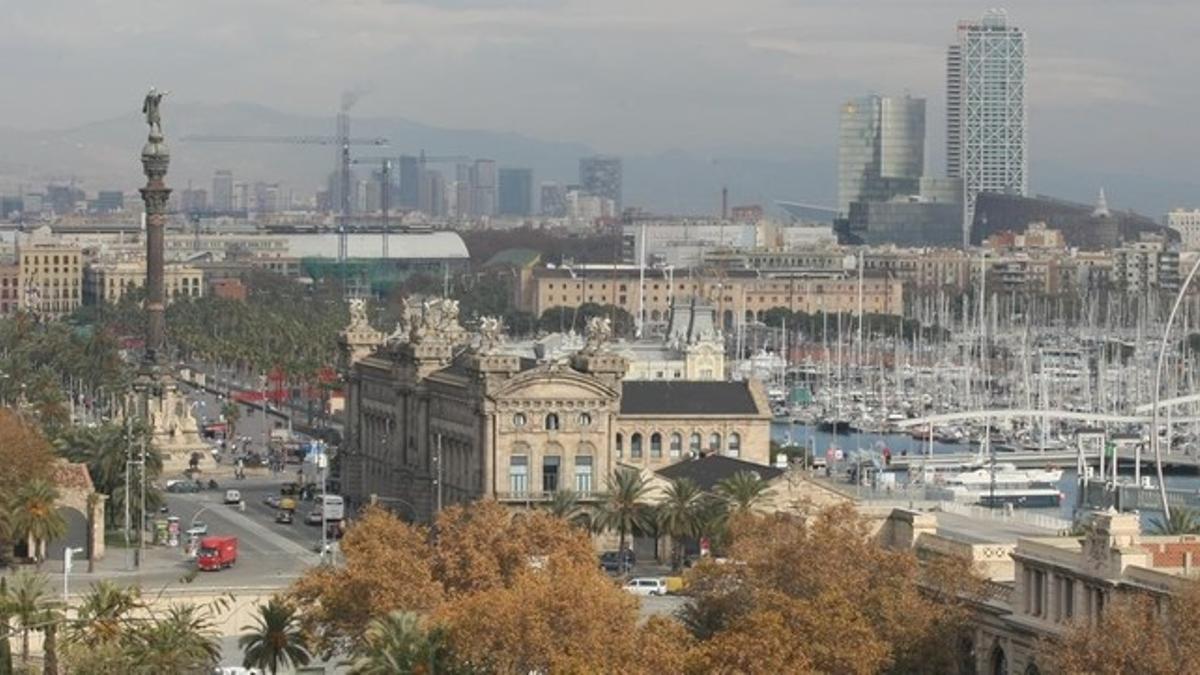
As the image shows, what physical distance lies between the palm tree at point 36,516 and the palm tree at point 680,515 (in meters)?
12.8

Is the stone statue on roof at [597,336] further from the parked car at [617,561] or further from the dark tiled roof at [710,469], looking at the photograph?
the parked car at [617,561]

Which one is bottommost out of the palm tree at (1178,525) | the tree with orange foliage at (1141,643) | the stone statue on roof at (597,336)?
the palm tree at (1178,525)

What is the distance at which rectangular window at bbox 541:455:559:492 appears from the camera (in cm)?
8919

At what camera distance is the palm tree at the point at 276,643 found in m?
59.6

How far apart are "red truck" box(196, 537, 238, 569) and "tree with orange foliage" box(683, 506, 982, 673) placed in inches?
820

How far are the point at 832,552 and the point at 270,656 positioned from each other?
29.3ft

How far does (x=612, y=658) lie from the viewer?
54094 millimetres

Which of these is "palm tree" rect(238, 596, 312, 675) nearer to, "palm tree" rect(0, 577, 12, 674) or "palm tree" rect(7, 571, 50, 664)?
"palm tree" rect(7, 571, 50, 664)

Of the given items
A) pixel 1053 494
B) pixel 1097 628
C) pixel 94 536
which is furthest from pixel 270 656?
pixel 1053 494

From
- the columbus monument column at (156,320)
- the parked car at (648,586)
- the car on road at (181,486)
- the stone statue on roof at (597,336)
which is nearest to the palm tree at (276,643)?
the parked car at (648,586)

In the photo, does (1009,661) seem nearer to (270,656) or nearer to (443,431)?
(270,656)

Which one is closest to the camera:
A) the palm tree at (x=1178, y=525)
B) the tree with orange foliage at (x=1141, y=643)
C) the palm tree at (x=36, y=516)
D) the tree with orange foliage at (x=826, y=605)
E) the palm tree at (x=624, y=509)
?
the tree with orange foliage at (x=1141, y=643)

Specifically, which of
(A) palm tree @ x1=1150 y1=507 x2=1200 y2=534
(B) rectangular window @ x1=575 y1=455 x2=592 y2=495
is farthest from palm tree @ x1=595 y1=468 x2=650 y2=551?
(A) palm tree @ x1=1150 y1=507 x2=1200 y2=534

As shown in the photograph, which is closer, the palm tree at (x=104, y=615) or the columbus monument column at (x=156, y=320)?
the palm tree at (x=104, y=615)
